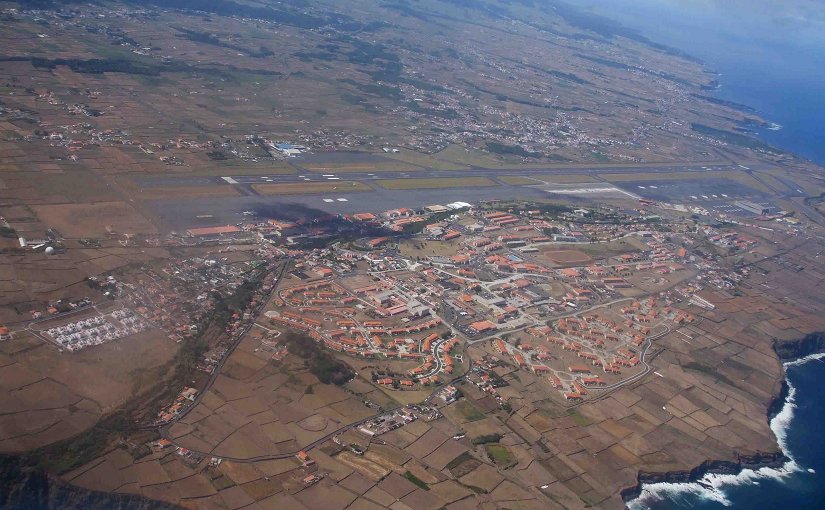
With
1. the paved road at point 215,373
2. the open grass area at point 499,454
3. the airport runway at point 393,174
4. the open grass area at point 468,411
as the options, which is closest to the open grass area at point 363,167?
the airport runway at point 393,174

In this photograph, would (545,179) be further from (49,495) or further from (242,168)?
(49,495)

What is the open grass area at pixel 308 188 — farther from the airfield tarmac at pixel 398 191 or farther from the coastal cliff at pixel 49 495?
the coastal cliff at pixel 49 495

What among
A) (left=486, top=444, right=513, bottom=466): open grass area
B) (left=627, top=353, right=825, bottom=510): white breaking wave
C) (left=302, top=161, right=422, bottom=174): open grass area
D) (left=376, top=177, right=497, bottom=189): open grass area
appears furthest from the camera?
(left=376, top=177, right=497, bottom=189): open grass area

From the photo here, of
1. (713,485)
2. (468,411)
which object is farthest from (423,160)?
(713,485)

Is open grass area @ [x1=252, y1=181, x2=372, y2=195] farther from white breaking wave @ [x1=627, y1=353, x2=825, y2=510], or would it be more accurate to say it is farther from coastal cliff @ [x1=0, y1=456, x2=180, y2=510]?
white breaking wave @ [x1=627, y1=353, x2=825, y2=510]

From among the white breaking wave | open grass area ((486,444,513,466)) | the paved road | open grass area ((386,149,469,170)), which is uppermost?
open grass area ((386,149,469,170))

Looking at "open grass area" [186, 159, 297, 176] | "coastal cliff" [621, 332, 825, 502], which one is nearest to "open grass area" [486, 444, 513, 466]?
"coastal cliff" [621, 332, 825, 502]

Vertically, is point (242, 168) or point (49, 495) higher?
point (242, 168)
